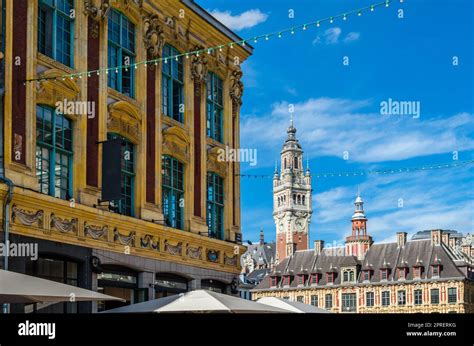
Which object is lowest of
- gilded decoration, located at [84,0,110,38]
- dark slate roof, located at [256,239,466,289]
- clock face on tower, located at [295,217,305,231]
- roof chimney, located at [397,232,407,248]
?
dark slate roof, located at [256,239,466,289]

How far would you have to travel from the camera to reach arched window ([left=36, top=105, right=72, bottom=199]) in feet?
66.0

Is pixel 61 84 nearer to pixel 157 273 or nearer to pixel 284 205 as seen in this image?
pixel 157 273

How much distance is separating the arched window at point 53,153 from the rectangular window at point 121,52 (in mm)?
2793

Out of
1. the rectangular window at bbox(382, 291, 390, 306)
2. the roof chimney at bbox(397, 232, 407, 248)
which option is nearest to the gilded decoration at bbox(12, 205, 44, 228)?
the roof chimney at bbox(397, 232, 407, 248)

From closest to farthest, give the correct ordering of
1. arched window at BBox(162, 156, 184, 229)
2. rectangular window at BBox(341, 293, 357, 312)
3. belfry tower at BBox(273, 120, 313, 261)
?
1. arched window at BBox(162, 156, 184, 229)
2. rectangular window at BBox(341, 293, 357, 312)
3. belfry tower at BBox(273, 120, 313, 261)

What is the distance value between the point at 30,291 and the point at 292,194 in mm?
155655

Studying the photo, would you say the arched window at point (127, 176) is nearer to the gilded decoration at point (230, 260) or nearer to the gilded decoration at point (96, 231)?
the gilded decoration at point (96, 231)

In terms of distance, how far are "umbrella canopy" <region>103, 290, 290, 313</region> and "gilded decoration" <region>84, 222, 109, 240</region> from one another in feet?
11.8

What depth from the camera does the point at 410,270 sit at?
80.5 m

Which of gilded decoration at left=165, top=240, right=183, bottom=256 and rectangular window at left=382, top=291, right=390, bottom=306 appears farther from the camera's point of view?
rectangular window at left=382, top=291, right=390, bottom=306

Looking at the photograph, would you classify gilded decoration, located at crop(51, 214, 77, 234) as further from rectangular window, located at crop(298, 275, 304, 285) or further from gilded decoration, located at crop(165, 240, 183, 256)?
rectangular window, located at crop(298, 275, 304, 285)

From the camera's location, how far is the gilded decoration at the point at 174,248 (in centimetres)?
2525
